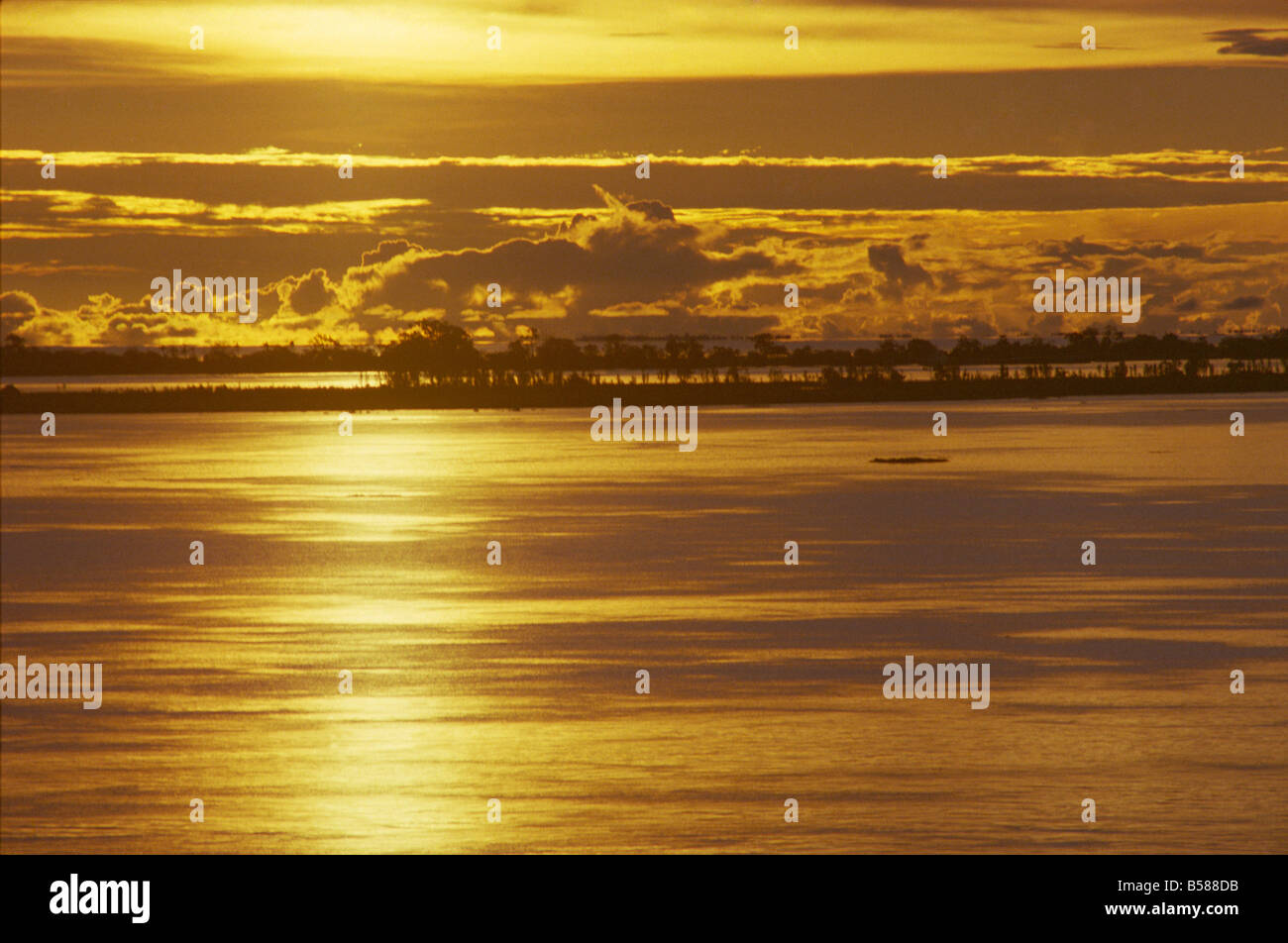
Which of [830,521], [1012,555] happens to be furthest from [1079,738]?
[830,521]

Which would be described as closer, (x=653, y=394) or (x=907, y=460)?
(x=907, y=460)

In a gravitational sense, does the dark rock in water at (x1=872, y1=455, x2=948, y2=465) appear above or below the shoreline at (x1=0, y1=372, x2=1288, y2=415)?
below

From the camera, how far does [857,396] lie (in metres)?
131

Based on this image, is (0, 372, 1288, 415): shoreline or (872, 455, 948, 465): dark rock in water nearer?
(872, 455, 948, 465): dark rock in water

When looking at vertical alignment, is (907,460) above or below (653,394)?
below

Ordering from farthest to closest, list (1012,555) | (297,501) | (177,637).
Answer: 1. (297,501)
2. (1012,555)
3. (177,637)

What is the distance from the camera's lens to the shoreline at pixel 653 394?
132 meters

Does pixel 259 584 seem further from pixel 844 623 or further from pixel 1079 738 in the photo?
pixel 1079 738

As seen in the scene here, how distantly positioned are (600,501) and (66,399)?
103 m

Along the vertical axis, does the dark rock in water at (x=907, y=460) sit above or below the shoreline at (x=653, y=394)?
below

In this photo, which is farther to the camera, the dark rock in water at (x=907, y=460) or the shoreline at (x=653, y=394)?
the shoreline at (x=653, y=394)

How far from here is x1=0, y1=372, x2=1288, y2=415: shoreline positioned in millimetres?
131500

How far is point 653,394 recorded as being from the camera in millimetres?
136250
